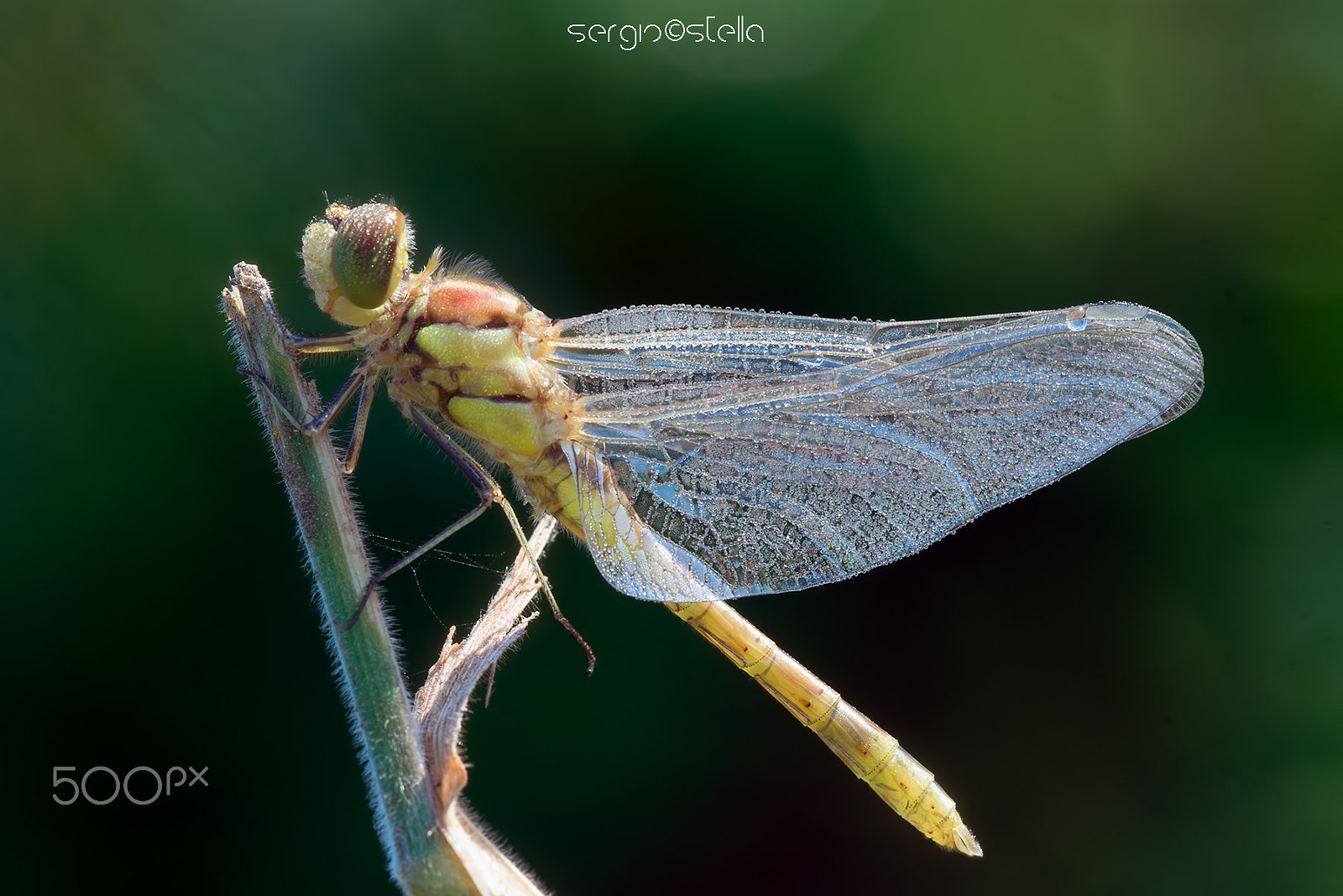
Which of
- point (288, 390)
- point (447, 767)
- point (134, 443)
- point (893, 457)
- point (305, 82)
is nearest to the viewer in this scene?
point (447, 767)

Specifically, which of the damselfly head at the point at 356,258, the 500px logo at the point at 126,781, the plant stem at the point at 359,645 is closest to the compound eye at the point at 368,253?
the damselfly head at the point at 356,258

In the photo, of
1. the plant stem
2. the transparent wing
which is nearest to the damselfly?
the transparent wing

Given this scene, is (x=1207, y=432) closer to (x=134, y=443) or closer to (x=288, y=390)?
(x=288, y=390)

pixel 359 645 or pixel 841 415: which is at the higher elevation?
pixel 841 415

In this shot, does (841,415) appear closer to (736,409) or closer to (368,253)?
(736,409)

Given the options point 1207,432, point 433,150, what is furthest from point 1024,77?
point 433,150

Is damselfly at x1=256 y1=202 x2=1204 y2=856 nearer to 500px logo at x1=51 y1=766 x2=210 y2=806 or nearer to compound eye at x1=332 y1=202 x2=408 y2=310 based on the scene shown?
compound eye at x1=332 y1=202 x2=408 y2=310

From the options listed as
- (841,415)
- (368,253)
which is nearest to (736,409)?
(841,415)

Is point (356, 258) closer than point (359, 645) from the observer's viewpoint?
No
